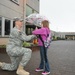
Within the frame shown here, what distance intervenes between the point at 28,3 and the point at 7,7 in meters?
12.0

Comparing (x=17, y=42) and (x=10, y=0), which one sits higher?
(x=10, y=0)

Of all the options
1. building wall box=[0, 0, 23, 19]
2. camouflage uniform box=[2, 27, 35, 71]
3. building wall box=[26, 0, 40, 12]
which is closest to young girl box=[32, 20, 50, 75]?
camouflage uniform box=[2, 27, 35, 71]

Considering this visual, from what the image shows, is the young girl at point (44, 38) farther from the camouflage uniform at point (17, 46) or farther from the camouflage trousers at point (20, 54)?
the camouflage trousers at point (20, 54)

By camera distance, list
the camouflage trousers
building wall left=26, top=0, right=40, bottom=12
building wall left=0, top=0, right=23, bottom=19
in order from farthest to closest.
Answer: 1. building wall left=26, top=0, right=40, bottom=12
2. building wall left=0, top=0, right=23, bottom=19
3. the camouflage trousers

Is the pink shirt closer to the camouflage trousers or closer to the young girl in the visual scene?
the young girl

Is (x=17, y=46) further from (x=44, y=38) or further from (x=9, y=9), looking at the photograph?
(x=9, y=9)

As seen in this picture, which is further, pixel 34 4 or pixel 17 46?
pixel 34 4

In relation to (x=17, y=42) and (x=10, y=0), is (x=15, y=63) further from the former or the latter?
(x=10, y=0)

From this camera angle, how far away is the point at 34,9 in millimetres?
41594

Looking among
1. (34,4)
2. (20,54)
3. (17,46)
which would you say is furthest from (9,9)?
(20,54)

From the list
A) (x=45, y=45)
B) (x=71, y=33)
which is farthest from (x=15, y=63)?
(x=71, y=33)

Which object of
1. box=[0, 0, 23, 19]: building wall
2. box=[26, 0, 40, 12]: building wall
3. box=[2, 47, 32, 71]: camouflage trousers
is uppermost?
box=[26, 0, 40, 12]: building wall

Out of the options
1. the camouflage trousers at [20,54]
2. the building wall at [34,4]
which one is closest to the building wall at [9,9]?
the building wall at [34,4]

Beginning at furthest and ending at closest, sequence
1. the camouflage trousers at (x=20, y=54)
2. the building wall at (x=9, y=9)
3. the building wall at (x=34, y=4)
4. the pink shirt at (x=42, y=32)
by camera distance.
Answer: the building wall at (x=34, y=4), the building wall at (x=9, y=9), the pink shirt at (x=42, y=32), the camouflage trousers at (x=20, y=54)
